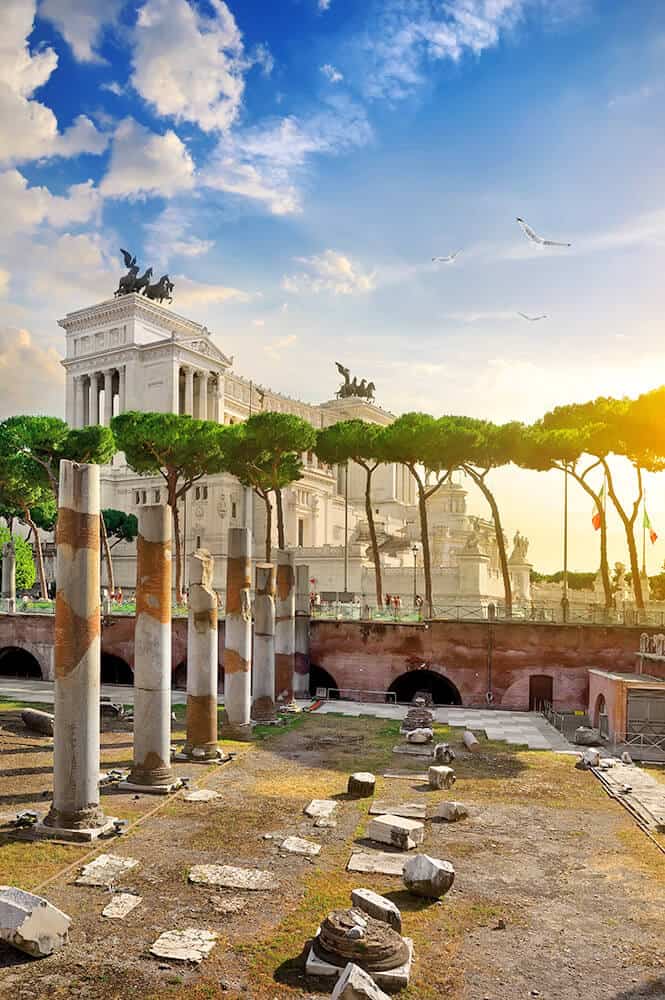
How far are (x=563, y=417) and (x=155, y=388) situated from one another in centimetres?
4472

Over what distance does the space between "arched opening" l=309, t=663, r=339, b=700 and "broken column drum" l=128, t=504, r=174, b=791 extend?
19047 mm

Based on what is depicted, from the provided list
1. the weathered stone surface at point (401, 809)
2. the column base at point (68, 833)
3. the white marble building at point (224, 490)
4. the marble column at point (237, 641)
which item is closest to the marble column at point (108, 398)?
the white marble building at point (224, 490)

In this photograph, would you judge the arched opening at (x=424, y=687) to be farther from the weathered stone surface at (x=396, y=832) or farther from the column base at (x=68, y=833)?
the column base at (x=68, y=833)

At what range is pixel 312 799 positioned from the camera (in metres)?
16.5

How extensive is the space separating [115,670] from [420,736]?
19.6m

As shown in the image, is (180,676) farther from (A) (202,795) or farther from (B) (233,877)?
(B) (233,877)

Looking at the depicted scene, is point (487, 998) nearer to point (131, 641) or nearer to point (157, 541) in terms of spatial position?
point (157, 541)

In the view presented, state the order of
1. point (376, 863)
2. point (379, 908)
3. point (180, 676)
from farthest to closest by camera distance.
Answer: point (180, 676), point (376, 863), point (379, 908)

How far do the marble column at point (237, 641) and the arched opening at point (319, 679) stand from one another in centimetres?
1265

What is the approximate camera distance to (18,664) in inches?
1583

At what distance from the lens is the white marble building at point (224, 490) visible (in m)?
59.1

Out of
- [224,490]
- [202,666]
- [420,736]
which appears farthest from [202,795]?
[224,490]

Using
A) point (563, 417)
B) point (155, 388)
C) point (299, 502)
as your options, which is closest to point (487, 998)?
point (563, 417)

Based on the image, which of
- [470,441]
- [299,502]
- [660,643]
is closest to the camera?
[660,643]
